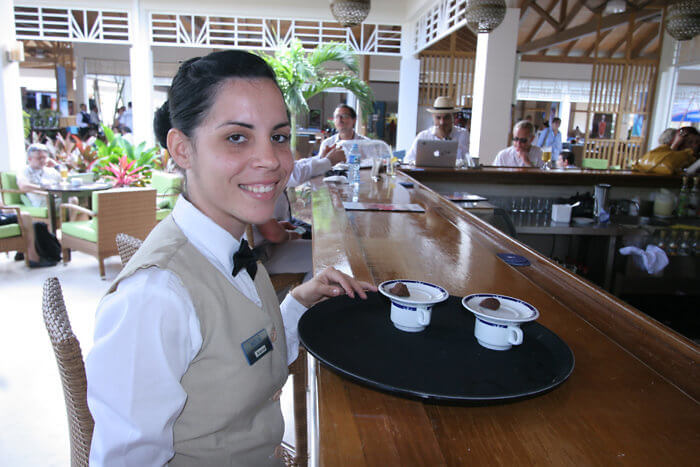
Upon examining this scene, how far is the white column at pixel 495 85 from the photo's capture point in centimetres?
605

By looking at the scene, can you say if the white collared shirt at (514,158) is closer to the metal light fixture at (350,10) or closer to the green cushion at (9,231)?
the metal light fixture at (350,10)

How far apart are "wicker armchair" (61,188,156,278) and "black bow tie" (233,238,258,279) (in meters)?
3.99

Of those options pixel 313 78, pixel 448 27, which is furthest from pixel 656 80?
pixel 313 78

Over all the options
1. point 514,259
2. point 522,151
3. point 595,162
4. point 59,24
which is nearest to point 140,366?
point 514,259

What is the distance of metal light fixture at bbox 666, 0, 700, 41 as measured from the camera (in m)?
4.20

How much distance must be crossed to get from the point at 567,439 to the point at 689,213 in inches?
161

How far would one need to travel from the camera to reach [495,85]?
20.1 feet

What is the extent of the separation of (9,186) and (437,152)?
4935 millimetres

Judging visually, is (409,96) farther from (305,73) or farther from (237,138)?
(237,138)

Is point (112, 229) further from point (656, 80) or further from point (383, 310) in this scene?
point (656, 80)

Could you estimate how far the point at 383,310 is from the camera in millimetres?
1015

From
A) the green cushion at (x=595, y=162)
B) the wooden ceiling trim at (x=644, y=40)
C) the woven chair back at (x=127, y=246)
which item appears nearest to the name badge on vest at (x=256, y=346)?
the woven chair back at (x=127, y=246)

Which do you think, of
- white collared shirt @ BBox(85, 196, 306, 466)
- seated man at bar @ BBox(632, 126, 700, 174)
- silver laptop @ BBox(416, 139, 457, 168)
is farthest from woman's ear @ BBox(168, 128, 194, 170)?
seated man at bar @ BBox(632, 126, 700, 174)

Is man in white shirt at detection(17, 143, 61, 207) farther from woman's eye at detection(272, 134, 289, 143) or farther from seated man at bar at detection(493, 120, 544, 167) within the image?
woman's eye at detection(272, 134, 289, 143)
